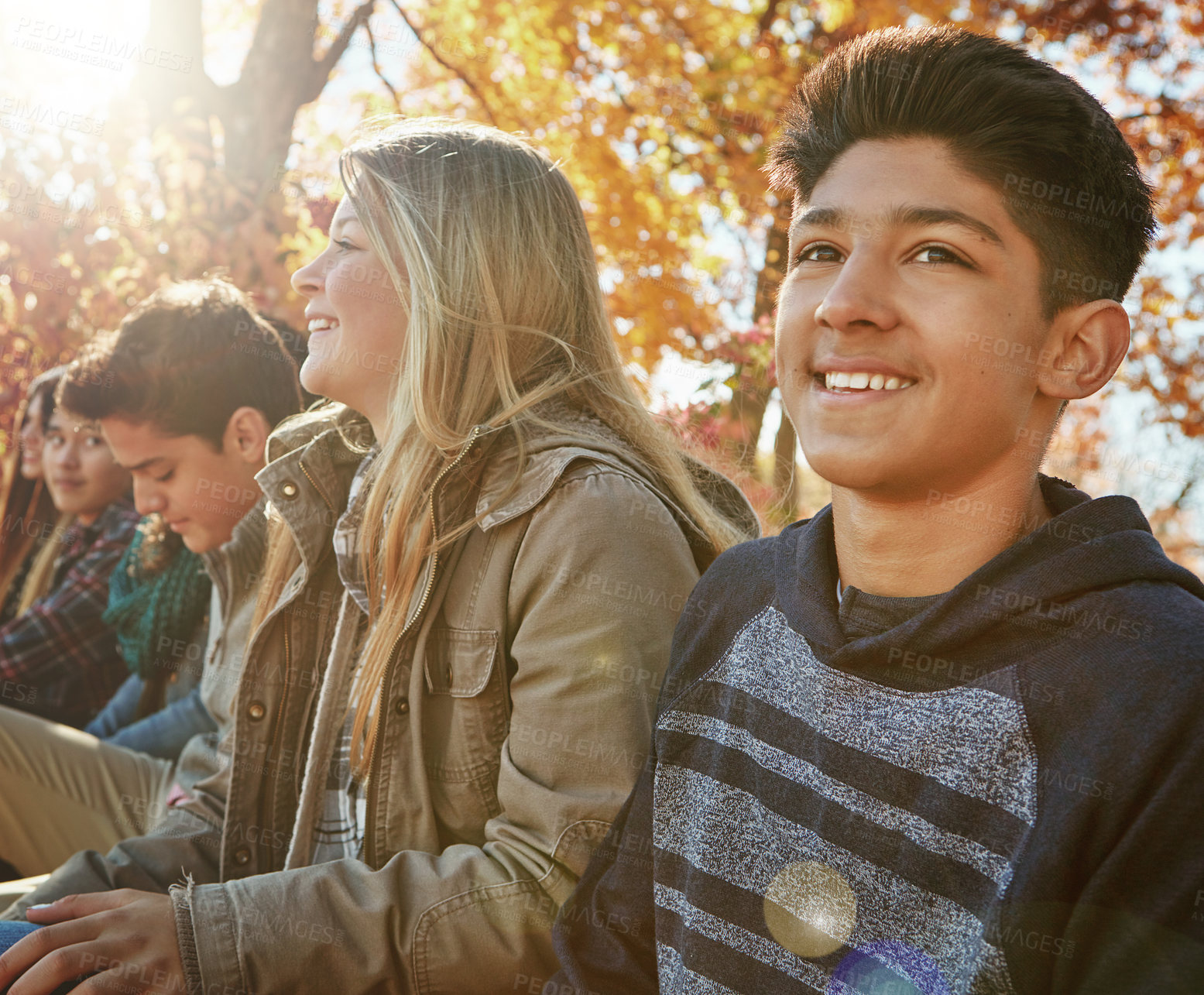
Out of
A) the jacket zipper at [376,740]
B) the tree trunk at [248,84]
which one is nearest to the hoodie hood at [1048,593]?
the jacket zipper at [376,740]

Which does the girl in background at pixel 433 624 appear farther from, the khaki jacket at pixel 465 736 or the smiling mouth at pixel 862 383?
the smiling mouth at pixel 862 383

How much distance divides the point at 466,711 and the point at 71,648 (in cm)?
280

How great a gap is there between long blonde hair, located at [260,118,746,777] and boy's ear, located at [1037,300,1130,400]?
2.97 feet

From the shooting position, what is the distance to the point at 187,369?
139 inches

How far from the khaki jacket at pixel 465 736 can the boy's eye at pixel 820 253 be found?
633mm

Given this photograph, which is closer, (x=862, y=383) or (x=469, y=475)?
(x=862, y=383)

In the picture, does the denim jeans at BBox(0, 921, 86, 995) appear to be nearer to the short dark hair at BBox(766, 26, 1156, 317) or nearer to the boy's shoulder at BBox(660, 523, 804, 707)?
the boy's shoulder at BBox(660, 523, 804, 707)

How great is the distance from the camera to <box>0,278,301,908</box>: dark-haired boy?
3.30 meters

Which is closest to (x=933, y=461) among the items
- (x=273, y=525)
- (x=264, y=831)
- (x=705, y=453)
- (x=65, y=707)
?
(x=705, y=453)

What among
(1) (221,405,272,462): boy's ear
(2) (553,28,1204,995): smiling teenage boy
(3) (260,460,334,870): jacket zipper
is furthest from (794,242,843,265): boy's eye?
(1) (221,405,272,462): boy's ear

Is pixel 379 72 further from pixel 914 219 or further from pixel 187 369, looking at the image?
pixel 914 219

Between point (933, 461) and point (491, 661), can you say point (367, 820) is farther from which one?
point (933, 461)

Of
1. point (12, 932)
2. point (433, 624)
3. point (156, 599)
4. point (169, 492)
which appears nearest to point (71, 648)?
point (156, 599)

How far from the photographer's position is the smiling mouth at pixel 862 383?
1.46m
